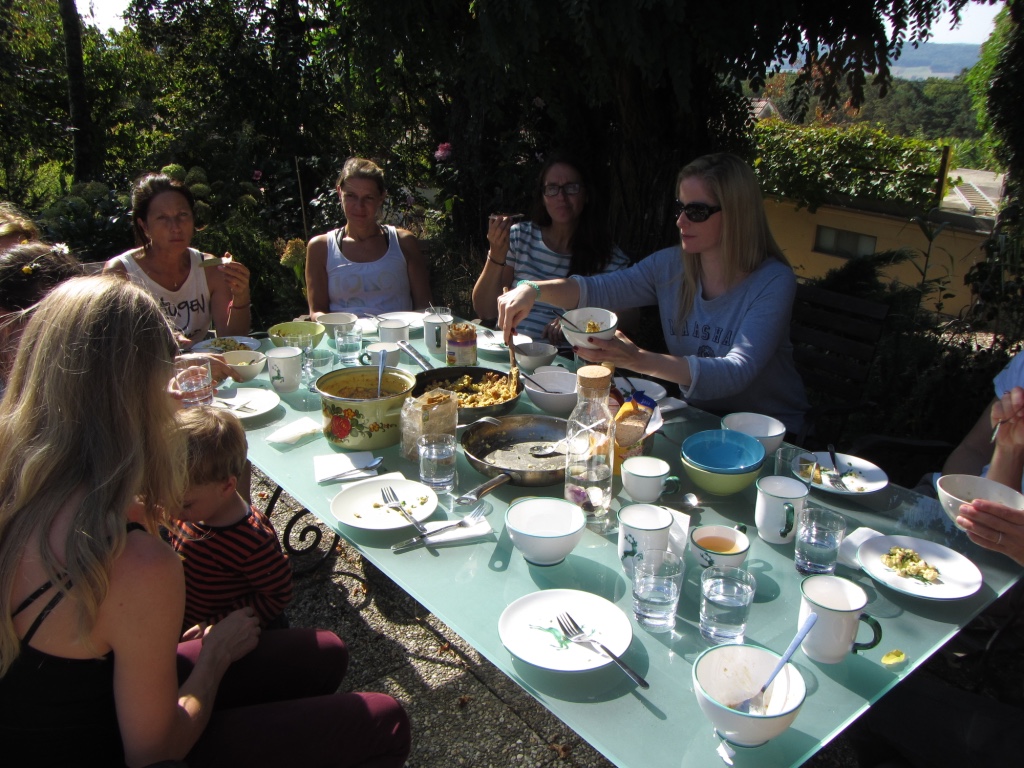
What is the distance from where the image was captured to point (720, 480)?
1934mm

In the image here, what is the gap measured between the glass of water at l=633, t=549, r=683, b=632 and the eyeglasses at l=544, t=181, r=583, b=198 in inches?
100

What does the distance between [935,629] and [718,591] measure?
1.58 ft

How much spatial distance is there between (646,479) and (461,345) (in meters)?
1.15

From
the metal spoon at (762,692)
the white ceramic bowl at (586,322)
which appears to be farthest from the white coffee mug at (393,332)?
the metal spoon at (762,692)

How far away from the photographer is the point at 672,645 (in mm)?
1415

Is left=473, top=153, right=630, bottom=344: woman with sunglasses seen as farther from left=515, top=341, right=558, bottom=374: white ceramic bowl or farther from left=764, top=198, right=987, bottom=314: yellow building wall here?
left=764, top=198, right=987, bottom=314: yellow building wall

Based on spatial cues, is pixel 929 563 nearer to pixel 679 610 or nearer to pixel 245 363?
pixel 679 610

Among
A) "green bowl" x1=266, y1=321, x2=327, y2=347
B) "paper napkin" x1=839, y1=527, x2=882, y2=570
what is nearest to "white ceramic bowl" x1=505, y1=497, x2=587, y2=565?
"paper napkin" x1=839, y1=527, x2=882, y2=570

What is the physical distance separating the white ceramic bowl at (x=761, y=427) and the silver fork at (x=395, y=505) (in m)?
1.06

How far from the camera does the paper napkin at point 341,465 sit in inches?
81.8

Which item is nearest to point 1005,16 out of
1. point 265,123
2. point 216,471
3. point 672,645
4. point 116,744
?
point 672,645

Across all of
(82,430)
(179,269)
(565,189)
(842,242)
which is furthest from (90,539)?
(842,242)

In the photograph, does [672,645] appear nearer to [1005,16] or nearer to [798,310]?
[798,310]

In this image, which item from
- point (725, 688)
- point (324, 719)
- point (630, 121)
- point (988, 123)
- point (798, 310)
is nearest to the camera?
point (725, 688)
